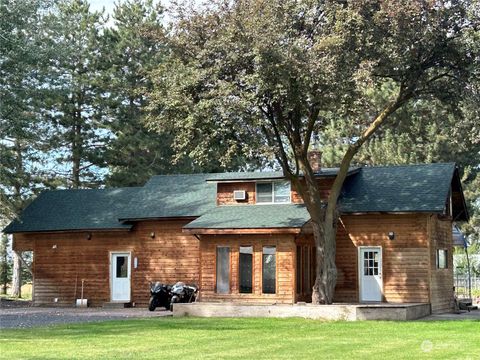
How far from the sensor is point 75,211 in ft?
97.5

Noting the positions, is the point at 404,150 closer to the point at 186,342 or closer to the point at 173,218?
the point at 173,218

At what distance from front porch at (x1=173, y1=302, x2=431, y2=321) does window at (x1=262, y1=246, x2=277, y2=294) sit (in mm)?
2587

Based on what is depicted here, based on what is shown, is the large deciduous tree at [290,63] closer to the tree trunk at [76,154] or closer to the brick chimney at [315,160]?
the brick chimney at [315,160]

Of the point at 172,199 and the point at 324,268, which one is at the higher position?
the point at 172,199

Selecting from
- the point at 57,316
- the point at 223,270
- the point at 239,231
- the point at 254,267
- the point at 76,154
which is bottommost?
the point at 57,316

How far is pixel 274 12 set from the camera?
20.0 meters

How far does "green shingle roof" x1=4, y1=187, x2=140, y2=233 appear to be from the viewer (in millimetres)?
28391

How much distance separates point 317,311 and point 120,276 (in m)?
9.76

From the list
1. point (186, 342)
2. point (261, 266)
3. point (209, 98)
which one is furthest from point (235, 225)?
point (186, 342)

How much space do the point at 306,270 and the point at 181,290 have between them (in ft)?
14.3

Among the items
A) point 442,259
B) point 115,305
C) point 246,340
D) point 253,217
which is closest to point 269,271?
point 253,217

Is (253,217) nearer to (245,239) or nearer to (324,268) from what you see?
(245,239)

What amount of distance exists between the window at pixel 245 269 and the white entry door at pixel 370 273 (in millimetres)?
3692

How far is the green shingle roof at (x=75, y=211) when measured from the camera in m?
28.4
